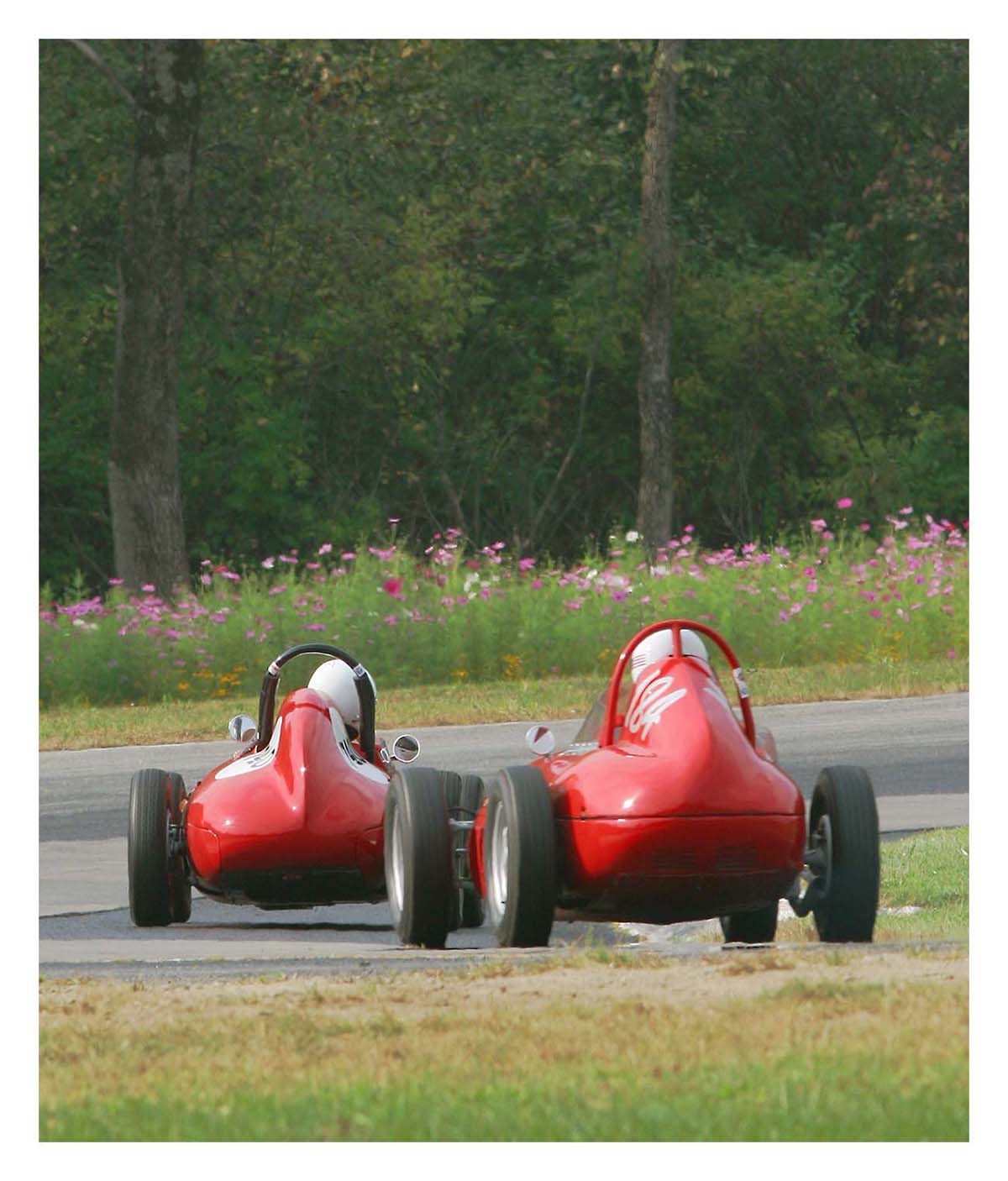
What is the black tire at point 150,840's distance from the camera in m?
10.8

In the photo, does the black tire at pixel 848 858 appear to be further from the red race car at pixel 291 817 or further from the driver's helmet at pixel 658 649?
the red race car at pixel 291 817

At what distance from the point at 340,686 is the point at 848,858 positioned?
121 inches

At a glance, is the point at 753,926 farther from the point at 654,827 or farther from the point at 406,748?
the point at 406,748

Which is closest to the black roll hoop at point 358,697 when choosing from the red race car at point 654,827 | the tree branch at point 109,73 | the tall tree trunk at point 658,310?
the red race car at point 654,827

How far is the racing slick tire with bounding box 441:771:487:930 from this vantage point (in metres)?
9.64

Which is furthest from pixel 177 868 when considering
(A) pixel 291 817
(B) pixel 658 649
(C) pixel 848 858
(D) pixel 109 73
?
(D) pixel 109 73

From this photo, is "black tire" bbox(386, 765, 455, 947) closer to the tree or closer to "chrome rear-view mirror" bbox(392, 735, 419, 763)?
"chrome rear-view mirror" bbox(392, 735, 419, 763)

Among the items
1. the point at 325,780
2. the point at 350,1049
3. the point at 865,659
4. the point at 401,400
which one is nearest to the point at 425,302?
the point at 401,400

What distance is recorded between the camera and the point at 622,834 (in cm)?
840

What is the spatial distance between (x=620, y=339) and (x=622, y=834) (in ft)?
85.2

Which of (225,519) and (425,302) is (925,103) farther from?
(225,519)

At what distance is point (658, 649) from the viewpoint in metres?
9.18

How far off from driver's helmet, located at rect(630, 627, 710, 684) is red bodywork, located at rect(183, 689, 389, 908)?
1.63 m
